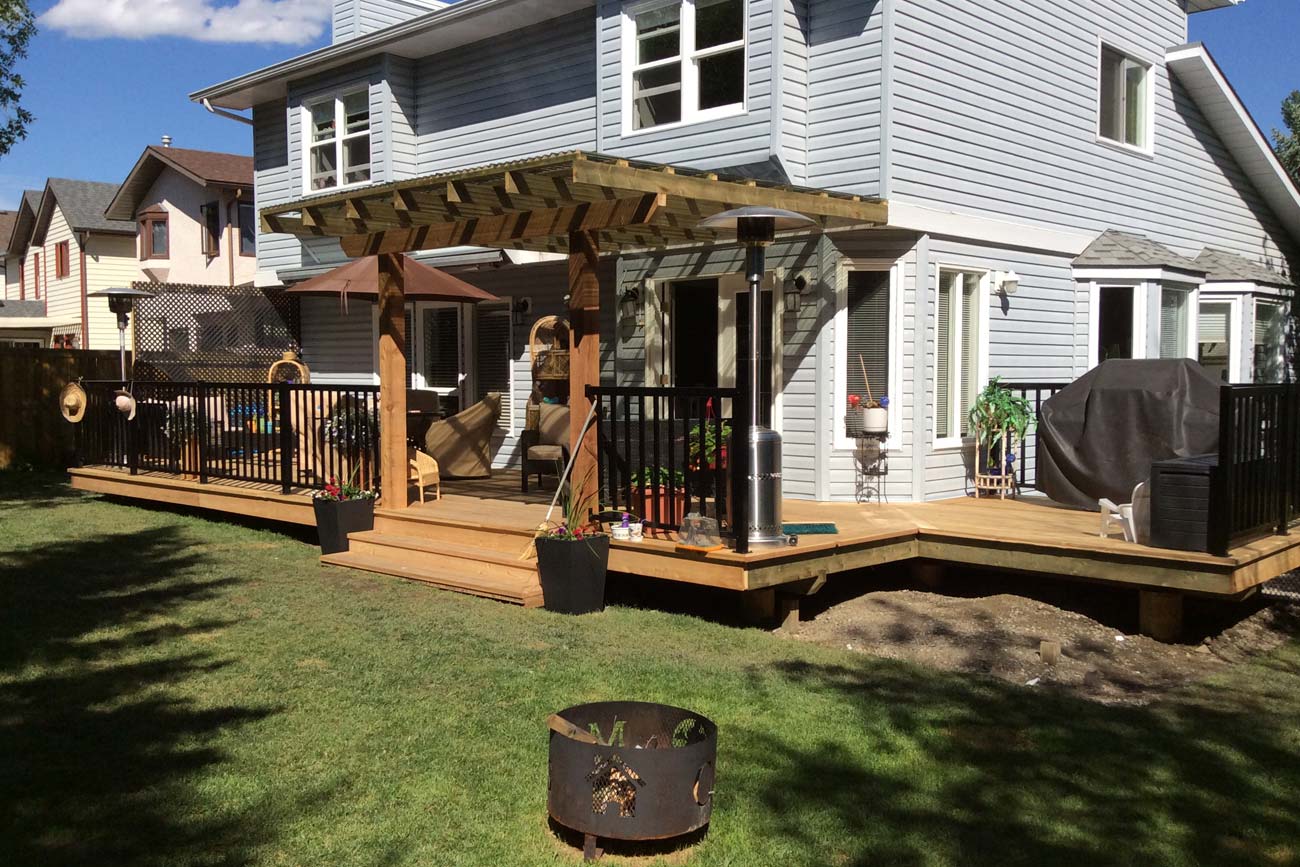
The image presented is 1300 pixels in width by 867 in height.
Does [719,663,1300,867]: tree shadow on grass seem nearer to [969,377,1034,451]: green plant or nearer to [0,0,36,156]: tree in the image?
[969,377,1034,451]: green plant

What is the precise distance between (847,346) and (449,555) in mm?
3951

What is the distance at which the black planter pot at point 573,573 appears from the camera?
23.0 feet

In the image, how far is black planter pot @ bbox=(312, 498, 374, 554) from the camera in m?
8.88

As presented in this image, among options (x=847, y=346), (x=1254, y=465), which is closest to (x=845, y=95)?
(x=847, y=346)

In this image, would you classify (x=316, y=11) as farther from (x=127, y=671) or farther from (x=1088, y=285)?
(x=127, y=671)

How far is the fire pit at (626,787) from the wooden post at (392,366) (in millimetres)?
5722

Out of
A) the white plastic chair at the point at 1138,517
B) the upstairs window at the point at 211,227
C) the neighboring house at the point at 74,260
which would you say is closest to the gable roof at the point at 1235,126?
the white plastic chair at the point at 1138,517

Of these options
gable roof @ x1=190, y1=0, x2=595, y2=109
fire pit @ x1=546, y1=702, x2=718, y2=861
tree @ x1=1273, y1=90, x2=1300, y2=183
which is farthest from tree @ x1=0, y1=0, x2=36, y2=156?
tree @ x1=1273, y1=90, x2=1300, y2=183

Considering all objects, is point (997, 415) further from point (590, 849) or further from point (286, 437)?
point (590, 849)

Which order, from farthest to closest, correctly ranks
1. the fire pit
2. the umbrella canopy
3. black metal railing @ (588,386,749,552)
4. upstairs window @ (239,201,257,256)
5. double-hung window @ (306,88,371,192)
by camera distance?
upstairs window @ (239,201,257,256)
double-hung window @ (306,88,371,192)
the umbrella canopy
black metal railing @ (588,386,749,552)
the fire pit

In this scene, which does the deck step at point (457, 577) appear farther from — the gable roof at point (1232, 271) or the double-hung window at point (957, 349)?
the gable roof at point (1232, 271)

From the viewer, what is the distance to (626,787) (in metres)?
3.57

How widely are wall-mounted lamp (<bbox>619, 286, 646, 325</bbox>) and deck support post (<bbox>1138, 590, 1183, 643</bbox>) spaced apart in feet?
18.3

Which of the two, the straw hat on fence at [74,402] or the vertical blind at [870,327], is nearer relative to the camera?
the vertical blind at [870,327]
